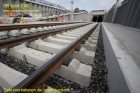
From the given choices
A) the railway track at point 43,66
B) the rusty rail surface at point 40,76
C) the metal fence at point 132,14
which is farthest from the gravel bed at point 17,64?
the metal fence at point 132,14

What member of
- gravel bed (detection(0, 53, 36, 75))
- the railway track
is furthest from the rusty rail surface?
gravel bed (detection(0, 53, 36, 75))

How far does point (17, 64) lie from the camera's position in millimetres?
2145

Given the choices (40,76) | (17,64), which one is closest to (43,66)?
(40,76)

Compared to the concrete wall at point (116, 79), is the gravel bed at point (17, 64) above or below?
below

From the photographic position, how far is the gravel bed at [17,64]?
199 centimetres

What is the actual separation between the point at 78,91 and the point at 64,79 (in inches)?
13.3

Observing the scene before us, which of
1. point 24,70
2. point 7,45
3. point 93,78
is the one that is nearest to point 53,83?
point 24,70

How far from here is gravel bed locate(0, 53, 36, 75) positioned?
78.5 inches

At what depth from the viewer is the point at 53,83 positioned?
176 centimetres

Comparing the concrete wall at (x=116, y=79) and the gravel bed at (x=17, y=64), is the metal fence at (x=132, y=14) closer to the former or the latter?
the concrete wall at (x=116, y=79)

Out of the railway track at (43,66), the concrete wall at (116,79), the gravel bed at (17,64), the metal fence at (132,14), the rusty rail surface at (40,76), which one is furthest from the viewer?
the metal fence at (132,14)

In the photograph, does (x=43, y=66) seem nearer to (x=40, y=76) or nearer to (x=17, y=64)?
(x=40, y=76)

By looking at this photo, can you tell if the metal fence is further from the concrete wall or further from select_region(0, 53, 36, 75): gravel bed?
select_region(0, 53, 36, 75): gravel bed

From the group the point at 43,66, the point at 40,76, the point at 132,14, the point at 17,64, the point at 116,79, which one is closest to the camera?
the point at 116,79
